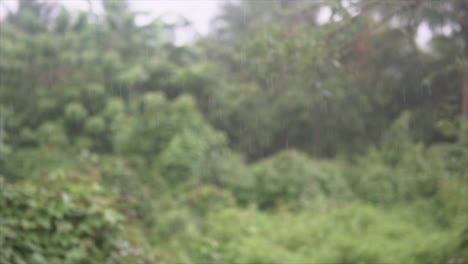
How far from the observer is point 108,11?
11.8 metres

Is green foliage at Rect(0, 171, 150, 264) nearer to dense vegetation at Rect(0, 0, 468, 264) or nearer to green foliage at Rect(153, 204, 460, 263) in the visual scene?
dense vegetation at Rect(0, 0, 468, 264)

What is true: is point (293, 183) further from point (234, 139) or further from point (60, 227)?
point (60, 227)

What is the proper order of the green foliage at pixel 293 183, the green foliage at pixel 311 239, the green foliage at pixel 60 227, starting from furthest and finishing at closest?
the green foliage at pixel 293 183 < the green foliage at pixel 311 239 < the green foliage at pixel 60 227

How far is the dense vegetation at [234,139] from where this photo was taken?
464 cm

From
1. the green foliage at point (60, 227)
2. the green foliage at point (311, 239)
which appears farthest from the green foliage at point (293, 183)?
the green foliage at point (60, 227)

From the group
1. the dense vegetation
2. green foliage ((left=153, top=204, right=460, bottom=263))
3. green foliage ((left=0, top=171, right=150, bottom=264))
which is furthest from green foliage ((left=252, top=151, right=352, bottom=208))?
green foliage ((left=0, top=171, right=150, bottom=264))

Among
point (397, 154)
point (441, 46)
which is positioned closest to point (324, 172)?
point (397, 154)

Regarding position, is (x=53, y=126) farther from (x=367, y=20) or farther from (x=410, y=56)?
(x=410, y=56)

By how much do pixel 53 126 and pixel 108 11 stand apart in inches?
114

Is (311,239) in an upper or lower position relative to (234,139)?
lower

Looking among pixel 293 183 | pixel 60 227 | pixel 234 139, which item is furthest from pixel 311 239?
pixel 234 139

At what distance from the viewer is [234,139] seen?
1511cm

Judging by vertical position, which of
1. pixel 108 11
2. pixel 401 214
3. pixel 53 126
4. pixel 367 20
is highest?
pixel 108 11

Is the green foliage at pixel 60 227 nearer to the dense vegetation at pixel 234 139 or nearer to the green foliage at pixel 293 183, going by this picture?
the dense vegetation at pixel 234 139
